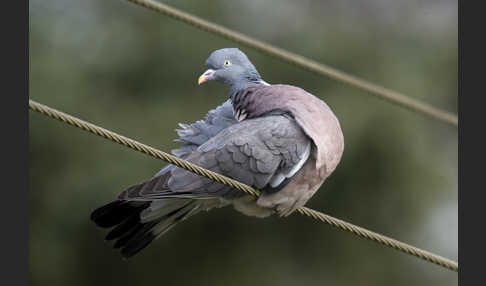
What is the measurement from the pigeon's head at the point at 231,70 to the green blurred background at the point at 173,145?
280 centimetres

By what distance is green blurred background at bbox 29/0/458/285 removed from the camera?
8.41m

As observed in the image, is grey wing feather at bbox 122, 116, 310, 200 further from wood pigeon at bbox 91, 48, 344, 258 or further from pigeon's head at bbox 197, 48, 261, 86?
pigeon's head at bbox 197, 48, 261, 86

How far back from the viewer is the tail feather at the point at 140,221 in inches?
192

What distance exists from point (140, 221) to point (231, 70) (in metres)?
0.79

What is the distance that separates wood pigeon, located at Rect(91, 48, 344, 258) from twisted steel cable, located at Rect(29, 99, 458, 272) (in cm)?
10

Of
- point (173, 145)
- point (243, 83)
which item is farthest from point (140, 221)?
point (173, 145)

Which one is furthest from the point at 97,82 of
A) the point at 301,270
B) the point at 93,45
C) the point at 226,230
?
the point at 301,270

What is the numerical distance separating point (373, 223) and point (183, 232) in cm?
149

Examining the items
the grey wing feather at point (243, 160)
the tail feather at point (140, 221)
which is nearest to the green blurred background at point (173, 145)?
the tail feather at point (140, 221)

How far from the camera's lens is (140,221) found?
495cm

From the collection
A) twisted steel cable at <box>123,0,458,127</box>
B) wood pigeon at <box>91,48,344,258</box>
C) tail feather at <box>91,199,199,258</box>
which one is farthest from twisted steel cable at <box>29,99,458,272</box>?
twisted steel cable at <box>123,0,458,127</box>

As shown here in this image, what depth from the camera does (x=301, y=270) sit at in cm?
848

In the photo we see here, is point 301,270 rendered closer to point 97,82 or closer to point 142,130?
point 142,130

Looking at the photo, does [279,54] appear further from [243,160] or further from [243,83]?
[243,160]
